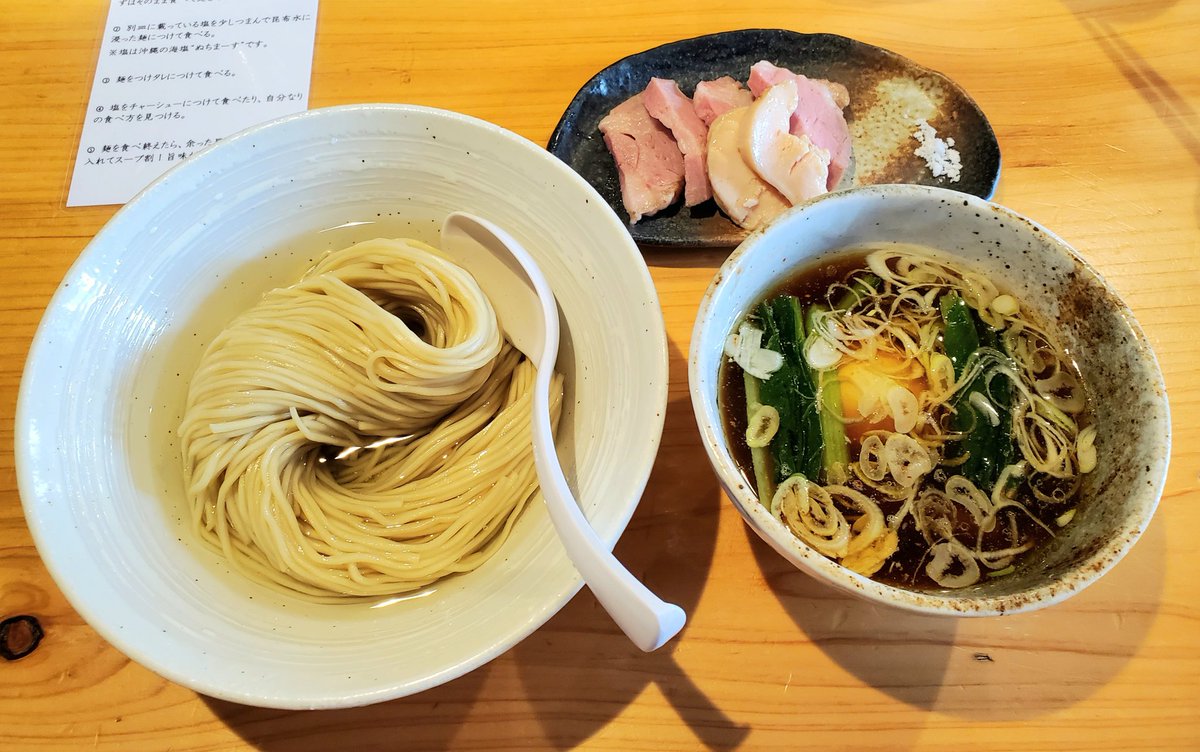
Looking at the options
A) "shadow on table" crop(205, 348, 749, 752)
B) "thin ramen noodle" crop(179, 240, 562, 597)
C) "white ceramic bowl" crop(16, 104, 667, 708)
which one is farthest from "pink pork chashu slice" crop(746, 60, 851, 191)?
"shadow on table" crop(205, 348, 749, 752)

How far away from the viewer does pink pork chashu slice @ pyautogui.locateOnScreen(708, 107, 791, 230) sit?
5.22 feet

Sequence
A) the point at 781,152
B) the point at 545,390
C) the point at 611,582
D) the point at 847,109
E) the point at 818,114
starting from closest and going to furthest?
the point at 611,582 < the point at 545,390 < the point at 781,152 < the point at 818,114 < the point at 847,109

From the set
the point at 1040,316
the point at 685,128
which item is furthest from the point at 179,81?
the point at 1040,316

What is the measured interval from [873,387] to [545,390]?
587 millimetres

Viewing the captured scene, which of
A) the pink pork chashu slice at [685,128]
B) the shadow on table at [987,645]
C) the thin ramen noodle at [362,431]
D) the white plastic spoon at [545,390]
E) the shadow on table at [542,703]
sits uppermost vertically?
the pink pork chashu slice at [685,128]

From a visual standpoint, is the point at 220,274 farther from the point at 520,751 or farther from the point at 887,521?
the point at 887,521

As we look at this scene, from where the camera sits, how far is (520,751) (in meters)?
1.12

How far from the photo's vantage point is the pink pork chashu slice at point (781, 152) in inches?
61.1

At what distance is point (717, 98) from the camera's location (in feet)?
5.63

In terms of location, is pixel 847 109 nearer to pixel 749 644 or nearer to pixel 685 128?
pixel 685 128

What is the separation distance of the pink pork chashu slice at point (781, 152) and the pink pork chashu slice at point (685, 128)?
0.11m

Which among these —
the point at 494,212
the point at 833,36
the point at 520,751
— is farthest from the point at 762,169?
the point at 520,751

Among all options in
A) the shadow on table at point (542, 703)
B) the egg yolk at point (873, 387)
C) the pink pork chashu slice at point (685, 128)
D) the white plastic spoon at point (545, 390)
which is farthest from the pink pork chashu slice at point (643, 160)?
the shadow on table at point (542, 703)

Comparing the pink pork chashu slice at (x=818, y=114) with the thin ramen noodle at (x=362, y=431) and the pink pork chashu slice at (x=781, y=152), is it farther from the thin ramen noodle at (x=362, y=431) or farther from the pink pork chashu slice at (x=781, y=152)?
the thin ramen noodle at (x=362, y=431)
